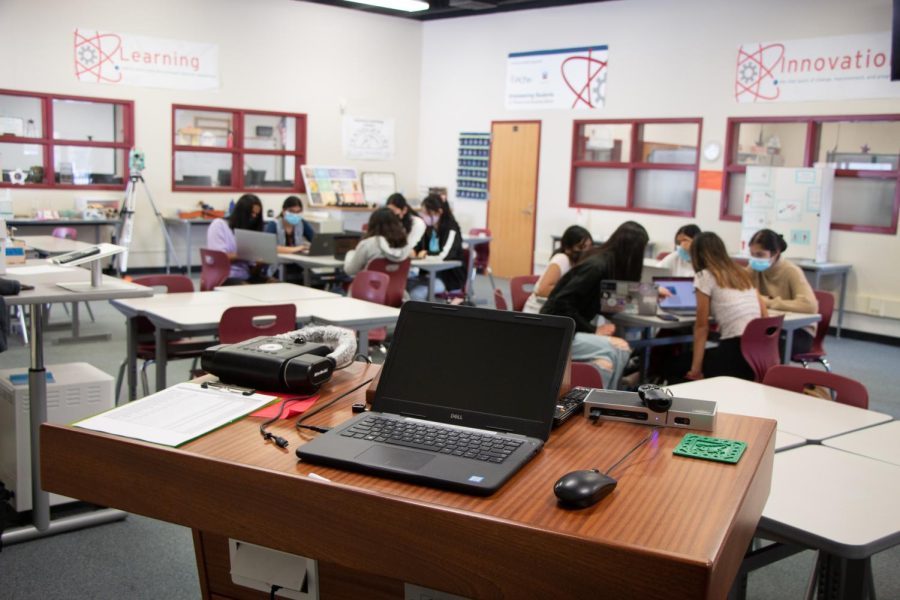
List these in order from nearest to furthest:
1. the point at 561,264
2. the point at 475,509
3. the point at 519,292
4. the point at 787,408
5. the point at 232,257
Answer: the point at 475,509 → the point at 787,408 → the point at 561,264 → the point at 519,292 → the point at 232,257

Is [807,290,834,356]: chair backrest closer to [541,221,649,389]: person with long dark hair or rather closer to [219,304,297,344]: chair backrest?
[541,221,649,389]: person with long dark hair

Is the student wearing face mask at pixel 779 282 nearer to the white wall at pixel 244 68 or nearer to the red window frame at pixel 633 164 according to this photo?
the red window frame at pixel 633 164

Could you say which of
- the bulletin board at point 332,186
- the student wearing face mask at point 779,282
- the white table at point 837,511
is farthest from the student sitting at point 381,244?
the bulletin board at point 332,186

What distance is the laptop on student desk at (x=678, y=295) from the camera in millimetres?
5328

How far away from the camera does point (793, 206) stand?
8180 millimetres

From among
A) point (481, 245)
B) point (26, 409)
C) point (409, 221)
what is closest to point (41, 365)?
point (26, 409)

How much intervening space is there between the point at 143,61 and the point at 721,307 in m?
8.09

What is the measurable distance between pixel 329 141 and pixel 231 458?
11.0m

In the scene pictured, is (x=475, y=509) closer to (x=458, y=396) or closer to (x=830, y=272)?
(x=458, y=396)

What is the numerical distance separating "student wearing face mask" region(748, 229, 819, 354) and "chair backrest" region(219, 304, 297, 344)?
2.93 meters

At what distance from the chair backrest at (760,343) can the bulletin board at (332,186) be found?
7.86 metres

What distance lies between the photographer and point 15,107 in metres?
9.60

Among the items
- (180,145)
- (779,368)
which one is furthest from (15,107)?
(779,368)

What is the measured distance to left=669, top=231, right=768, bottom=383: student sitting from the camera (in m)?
4.69
